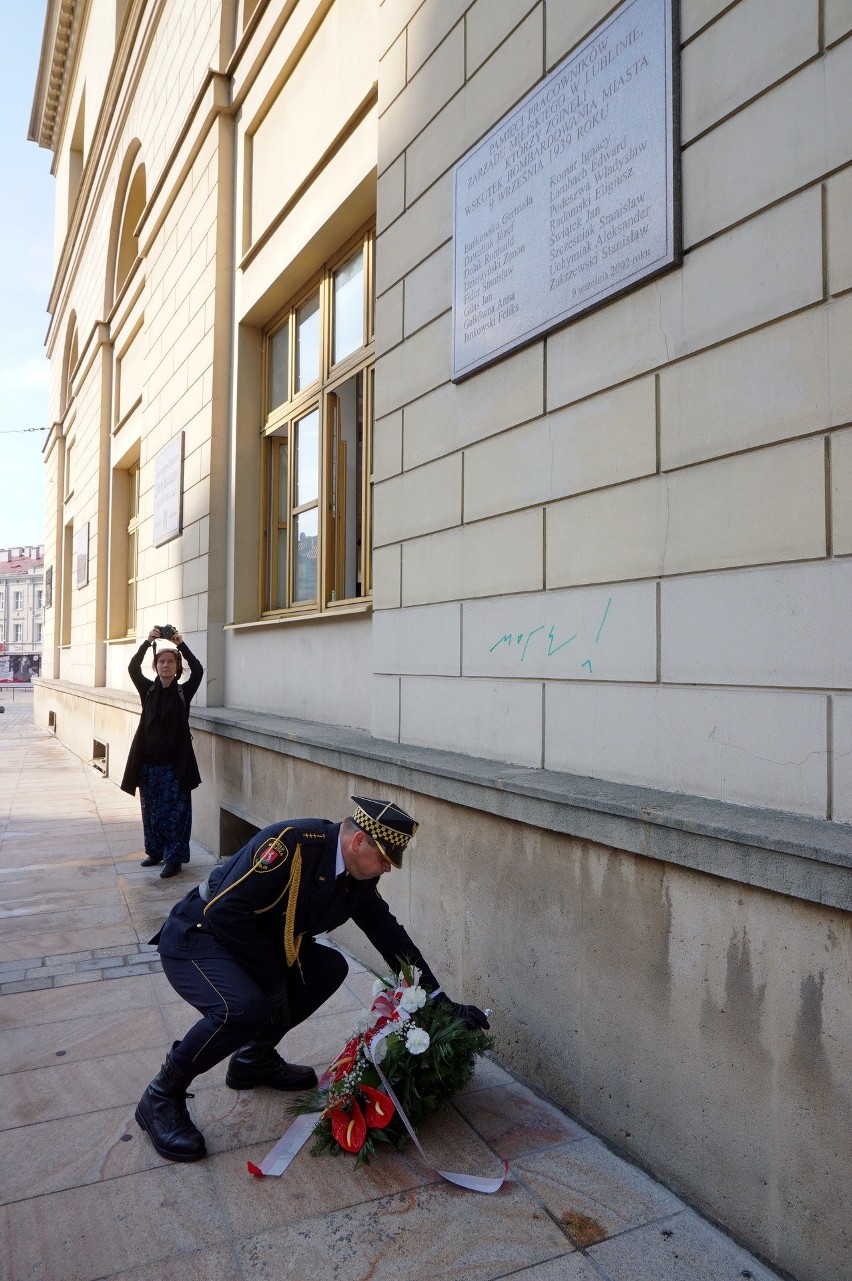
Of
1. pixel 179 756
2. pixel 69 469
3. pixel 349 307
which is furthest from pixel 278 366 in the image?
pixel 69 469

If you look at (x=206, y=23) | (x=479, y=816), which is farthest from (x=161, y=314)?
(x=479, y=816)

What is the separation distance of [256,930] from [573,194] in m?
3.11

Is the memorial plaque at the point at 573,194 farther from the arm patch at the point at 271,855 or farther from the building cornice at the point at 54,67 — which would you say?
the building cornice at the point at 54,67

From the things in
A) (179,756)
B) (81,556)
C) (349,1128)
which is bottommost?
(349,1128)

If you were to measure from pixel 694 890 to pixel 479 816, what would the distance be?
126 centimetres

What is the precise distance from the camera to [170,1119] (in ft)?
10.3

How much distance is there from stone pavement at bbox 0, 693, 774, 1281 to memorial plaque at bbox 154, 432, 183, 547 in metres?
6.18

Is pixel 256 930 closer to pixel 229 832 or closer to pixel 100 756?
pixel 229 832

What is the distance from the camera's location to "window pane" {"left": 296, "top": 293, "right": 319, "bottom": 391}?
7.46 meters

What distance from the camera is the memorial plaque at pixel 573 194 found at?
131 inches

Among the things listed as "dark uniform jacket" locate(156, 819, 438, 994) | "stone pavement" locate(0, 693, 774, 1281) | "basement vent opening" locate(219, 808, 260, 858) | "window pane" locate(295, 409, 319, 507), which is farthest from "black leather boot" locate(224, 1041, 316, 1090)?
"window pane" locate(295, 409, 319, 507)

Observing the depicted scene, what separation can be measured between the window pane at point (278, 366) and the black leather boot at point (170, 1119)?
6.05 meters

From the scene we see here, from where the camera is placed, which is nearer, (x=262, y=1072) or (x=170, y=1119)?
(x=170, y=1119)

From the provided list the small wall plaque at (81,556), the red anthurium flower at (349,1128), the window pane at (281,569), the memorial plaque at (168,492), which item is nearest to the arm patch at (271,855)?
the red anthurium flower at (349,1128)
